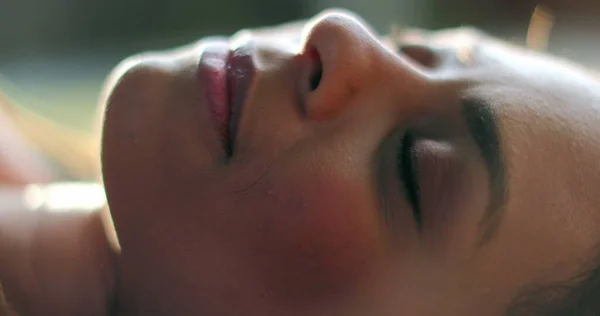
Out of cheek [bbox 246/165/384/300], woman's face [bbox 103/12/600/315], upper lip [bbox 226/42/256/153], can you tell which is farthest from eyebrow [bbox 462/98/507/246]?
upper lip [bbox 226/42/256/153]

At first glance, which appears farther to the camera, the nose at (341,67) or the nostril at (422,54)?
the nostril at (422,54)

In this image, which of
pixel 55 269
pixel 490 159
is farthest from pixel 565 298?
pixel 55 269

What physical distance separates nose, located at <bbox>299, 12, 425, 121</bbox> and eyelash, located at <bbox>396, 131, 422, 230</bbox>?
78mm

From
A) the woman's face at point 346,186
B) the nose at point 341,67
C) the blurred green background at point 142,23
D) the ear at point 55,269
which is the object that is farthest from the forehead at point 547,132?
the blurred green background at point 142,23

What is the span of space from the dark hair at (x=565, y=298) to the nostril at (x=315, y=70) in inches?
12.3

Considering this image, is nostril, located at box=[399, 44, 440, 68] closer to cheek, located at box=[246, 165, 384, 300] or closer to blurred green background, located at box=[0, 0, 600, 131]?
cheek, located at box=[246, 165, 384, 300]

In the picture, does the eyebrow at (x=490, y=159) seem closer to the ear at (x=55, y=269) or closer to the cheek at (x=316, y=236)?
the cheek at (x=316, y=236)

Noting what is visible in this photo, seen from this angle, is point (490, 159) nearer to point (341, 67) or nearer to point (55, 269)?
point (341, 67)

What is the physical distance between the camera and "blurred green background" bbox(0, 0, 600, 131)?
Answer: 2084 mm

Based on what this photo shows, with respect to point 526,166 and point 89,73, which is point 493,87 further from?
point 89,73

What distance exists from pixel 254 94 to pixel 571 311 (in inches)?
16.6

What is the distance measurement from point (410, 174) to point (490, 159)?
85 millimetres

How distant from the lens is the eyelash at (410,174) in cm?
69

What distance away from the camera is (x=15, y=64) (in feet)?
6.96
